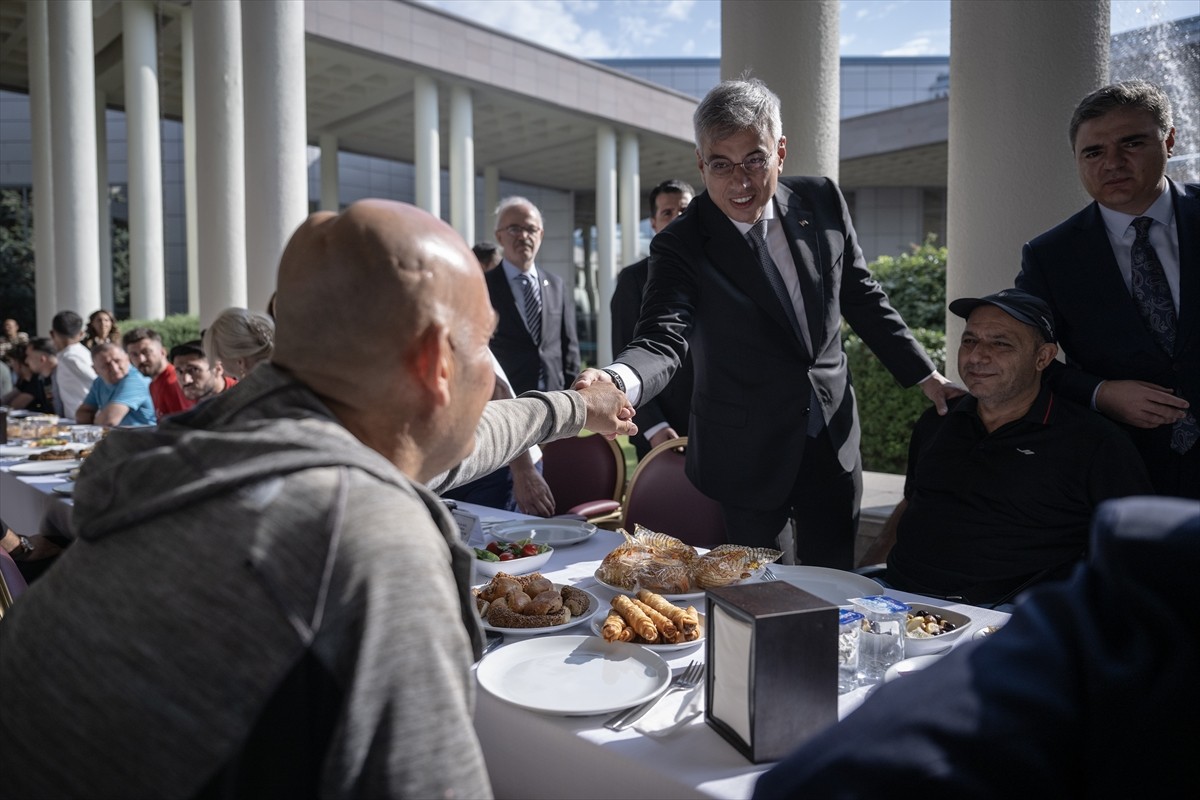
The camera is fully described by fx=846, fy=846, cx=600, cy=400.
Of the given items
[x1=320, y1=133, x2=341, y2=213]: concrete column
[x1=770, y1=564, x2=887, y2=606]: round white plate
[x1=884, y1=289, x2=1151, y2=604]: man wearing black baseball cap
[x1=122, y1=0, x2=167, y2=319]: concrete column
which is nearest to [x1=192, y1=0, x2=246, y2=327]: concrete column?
[x1=122, y1=0, x2=167, y2=319]: concrete column

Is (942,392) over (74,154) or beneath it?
beneath

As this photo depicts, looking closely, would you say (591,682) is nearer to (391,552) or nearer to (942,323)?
(391,552)

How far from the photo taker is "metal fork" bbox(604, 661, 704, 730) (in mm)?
1370

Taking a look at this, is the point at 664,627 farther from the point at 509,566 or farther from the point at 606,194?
the point at 606,194

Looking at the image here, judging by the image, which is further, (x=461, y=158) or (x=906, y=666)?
(x=461, y=158)

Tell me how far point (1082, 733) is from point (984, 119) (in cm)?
391

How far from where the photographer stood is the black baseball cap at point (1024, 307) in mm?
2553

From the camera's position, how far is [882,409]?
21.9 ft

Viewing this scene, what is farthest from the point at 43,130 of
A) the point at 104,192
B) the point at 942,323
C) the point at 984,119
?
the point at 984,119

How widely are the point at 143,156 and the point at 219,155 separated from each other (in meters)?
6.02

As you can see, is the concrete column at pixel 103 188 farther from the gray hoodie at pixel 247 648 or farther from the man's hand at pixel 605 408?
the gray hoodie at pixel 247 648

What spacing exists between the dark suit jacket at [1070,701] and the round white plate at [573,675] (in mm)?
875

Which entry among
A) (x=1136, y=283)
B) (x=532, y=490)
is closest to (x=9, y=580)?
(x=532, y=490)

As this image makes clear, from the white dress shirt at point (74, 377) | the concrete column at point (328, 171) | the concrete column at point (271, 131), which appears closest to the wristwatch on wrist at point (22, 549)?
the white dress shirt at point (74, 377)
